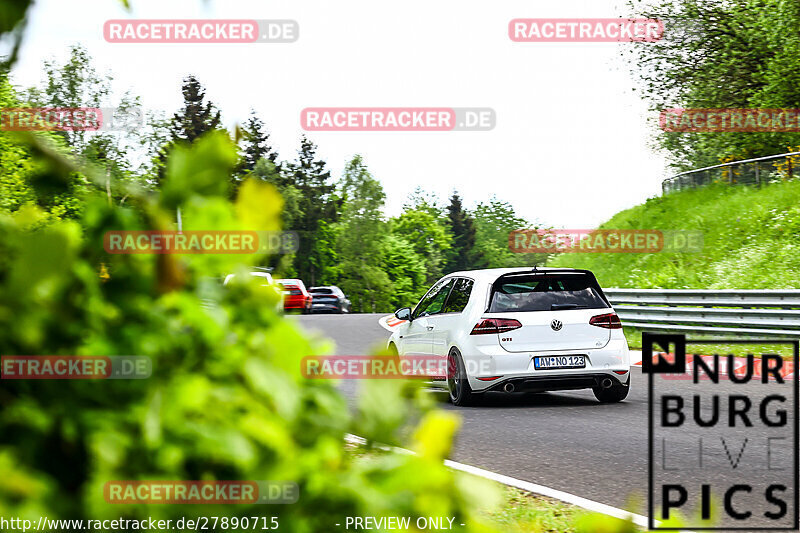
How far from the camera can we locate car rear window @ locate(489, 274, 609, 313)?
11.5m

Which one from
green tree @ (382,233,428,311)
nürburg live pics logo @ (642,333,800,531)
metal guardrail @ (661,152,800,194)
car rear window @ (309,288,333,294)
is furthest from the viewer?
green tree @ (382,233,428,311)

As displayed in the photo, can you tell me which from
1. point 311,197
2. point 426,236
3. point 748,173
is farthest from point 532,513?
point 426,236

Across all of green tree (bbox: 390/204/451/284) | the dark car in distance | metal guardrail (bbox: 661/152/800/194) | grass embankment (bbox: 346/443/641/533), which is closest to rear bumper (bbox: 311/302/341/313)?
the dark car in distance

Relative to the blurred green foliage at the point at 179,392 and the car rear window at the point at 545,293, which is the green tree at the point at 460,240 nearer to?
the car rear window at the point at 545,293

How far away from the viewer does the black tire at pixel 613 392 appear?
11.5 meters

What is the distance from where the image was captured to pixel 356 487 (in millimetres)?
1222

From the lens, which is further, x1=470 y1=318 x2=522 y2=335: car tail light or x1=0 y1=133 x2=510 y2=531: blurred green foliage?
x1=470 y1=318 x2=522 y2=335: car tail light

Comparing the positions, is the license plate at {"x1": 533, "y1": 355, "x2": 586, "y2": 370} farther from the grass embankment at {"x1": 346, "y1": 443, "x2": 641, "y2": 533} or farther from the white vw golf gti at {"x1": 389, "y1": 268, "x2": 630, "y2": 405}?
the grass embankment at {"x1": 346, "y1": 443, "x2": 641, "y2": 533}

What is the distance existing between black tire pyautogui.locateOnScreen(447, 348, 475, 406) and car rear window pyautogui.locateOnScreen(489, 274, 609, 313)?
2.58 ft

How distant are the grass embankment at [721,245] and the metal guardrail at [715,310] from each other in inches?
168

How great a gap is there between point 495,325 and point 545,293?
785 mm

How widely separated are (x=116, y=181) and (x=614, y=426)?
8713 mm

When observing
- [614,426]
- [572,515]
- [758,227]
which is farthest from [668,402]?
[758,227]

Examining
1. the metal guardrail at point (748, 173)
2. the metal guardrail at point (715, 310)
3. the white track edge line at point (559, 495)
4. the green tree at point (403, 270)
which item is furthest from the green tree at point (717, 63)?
the green tree at point (403, 270)
